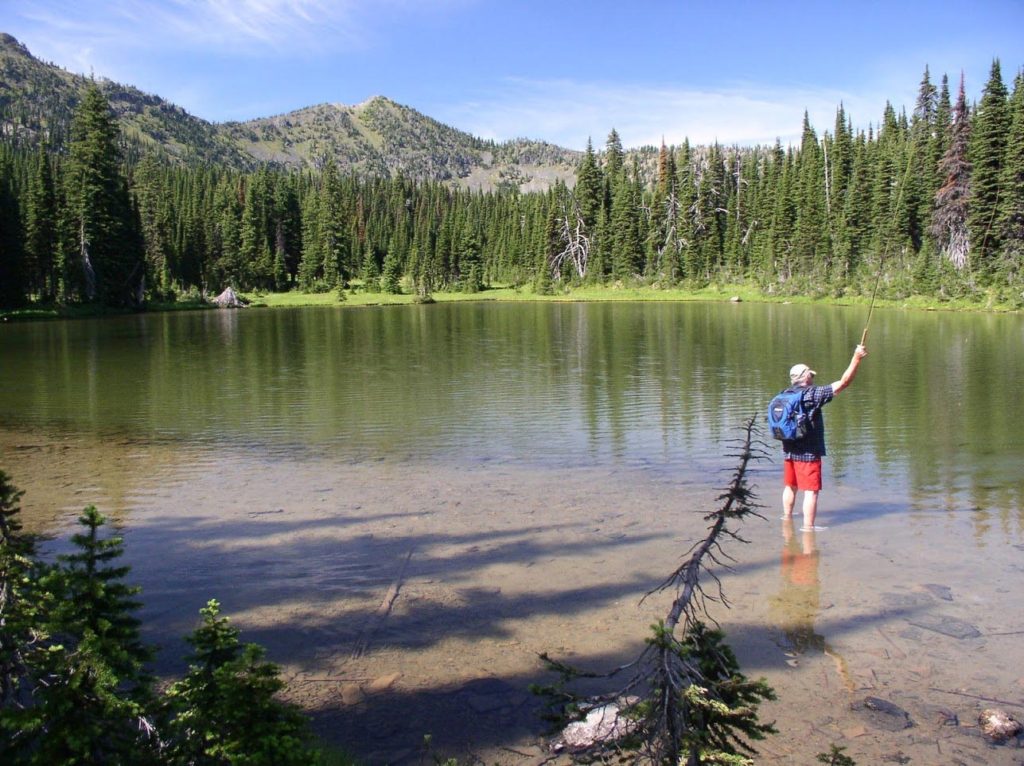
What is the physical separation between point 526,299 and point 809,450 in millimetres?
87551

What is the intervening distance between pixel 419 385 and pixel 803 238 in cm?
7526

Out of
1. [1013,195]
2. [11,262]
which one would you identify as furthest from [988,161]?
[11,262]

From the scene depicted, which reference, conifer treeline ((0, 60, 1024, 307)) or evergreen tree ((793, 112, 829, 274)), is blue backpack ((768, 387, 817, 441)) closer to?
conifer treeline ((0, 60, 1024, 307))

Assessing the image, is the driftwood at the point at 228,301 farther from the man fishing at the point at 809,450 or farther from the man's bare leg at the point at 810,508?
the man's bare leg at the point at 810,508

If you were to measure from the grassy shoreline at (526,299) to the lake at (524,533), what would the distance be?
43732mm

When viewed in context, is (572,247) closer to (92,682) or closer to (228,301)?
(228,301)

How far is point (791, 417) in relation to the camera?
10195 millimetres

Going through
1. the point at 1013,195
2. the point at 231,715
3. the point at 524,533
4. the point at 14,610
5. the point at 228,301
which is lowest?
the point at 524,533

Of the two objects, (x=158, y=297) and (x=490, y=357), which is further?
(x=158, y=297)

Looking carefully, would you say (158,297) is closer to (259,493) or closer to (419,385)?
(419,385)

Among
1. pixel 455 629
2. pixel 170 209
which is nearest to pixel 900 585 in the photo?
pixel 455 629

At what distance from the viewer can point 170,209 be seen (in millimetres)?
112688

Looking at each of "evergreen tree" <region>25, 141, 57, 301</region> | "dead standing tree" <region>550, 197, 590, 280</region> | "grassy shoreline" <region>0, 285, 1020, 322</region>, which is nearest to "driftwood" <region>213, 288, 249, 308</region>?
"grassy shoreline" <region>0, 285, 1020, 322</region>

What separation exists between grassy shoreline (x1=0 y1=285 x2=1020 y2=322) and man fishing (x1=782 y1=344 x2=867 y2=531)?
185 ft
